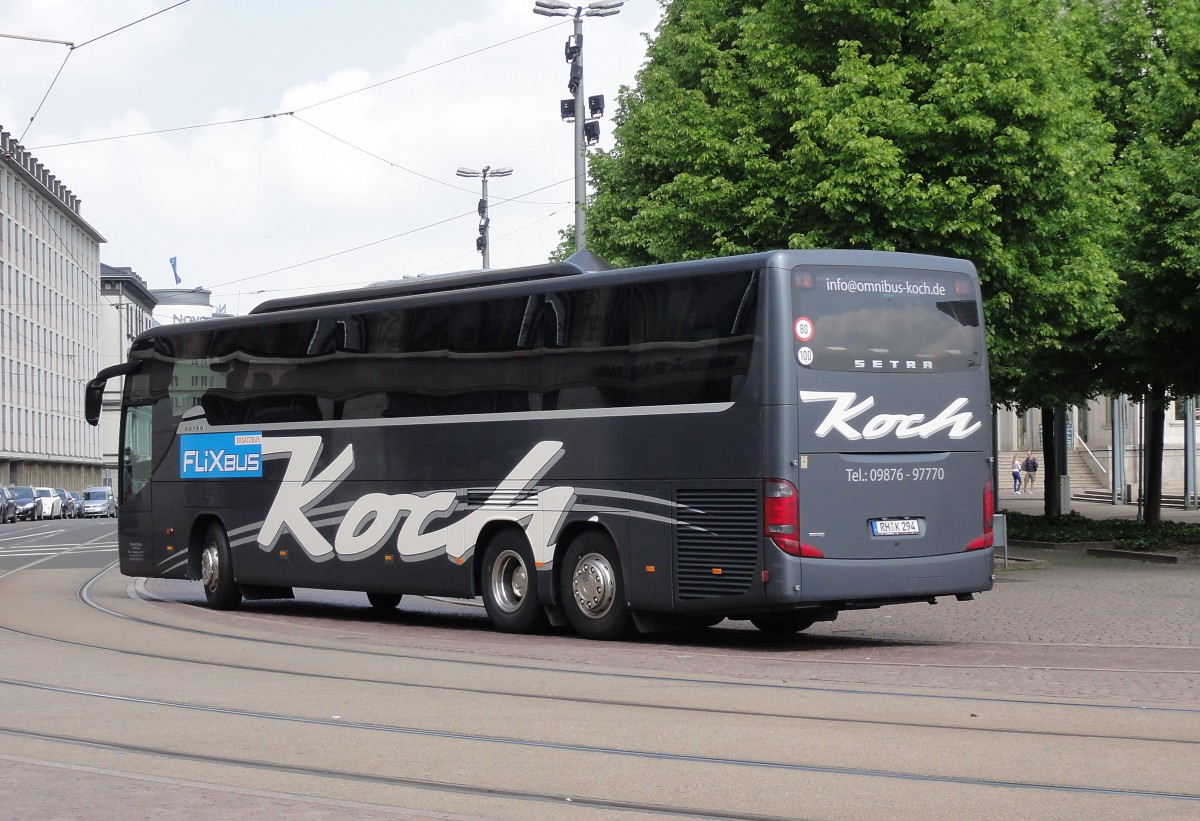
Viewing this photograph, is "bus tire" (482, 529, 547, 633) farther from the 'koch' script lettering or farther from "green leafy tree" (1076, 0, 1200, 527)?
"green leafy tree" (1076, 0, 1200, 527)

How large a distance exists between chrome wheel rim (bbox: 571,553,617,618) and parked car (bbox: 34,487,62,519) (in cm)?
6984

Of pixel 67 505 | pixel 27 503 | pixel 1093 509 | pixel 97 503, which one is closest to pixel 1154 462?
pixel 1093 509

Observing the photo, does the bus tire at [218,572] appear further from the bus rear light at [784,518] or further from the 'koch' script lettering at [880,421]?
the 'koch' script lettering at [880,421]

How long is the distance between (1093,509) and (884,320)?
1532 inches

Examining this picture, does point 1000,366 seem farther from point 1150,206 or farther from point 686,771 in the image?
point 686,771

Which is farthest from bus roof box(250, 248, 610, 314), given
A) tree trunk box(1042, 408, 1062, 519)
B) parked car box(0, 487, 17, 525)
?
parked car box(0, 487, 17, 525)

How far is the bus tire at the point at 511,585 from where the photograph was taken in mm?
15961

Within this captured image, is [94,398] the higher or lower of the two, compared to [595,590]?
higher

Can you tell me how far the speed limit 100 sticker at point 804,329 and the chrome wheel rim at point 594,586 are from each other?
283cm

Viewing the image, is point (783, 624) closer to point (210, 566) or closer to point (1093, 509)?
point (210, 566)

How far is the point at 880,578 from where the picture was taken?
14055 mm

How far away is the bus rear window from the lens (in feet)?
45.8

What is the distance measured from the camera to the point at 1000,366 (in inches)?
1048

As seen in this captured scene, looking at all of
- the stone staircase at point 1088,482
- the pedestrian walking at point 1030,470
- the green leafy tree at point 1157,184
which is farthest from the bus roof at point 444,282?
the pedestrian walking at point 1030,470
